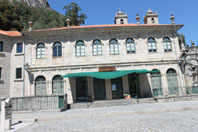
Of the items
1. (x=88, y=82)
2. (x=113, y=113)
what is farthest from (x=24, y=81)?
(x=113, y=113)

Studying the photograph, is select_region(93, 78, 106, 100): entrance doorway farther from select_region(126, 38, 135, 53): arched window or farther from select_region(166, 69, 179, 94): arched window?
select_region(166, 69, 179, 94): arched window

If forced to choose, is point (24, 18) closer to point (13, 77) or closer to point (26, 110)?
point (13, 77)

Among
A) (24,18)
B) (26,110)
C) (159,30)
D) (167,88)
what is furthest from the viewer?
(24,18)

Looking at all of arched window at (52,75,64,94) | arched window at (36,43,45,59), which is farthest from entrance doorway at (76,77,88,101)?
arched window at (36,43,45,59)

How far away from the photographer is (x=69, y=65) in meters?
15.6

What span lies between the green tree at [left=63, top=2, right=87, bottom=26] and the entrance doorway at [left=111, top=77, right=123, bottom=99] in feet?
95.6

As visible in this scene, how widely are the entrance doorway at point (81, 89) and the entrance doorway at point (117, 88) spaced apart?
289cm

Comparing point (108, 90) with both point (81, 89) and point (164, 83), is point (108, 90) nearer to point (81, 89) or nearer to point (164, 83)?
point (81, 89)

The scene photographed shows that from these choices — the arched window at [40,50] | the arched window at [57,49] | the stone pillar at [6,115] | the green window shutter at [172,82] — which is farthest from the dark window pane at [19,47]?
the green window shutter at [172,82]

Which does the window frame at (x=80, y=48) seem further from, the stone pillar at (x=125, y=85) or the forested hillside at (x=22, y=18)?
the forested hillside at (x=22, y=18)

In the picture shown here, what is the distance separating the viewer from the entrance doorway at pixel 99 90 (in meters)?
15.4

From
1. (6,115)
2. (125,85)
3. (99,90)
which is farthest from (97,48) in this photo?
(6,115)

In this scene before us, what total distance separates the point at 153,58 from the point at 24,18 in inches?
1370

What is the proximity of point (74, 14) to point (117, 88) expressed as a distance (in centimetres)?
3140
